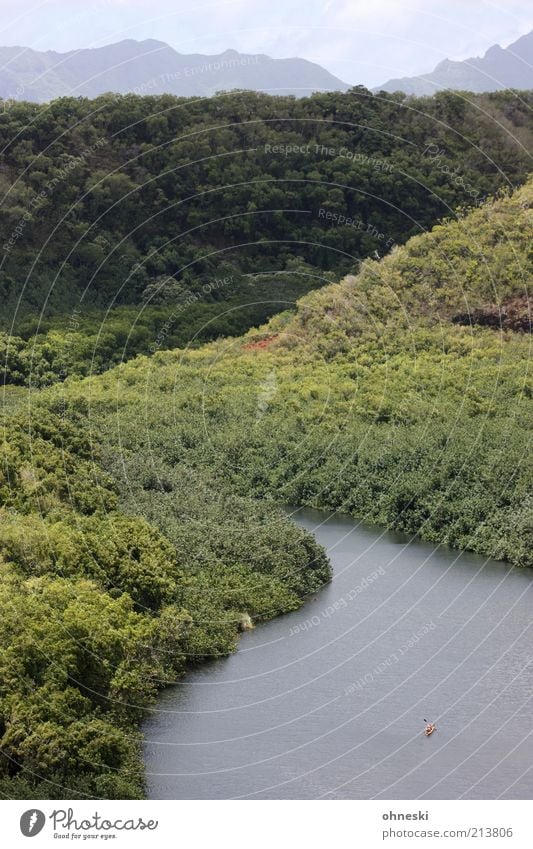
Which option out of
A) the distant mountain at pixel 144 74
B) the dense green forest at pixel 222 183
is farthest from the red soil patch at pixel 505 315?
the distant mountain at pixel 144 74

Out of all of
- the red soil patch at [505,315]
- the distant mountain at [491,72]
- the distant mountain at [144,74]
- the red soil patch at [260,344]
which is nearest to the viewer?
the red soil patch at [505,315]

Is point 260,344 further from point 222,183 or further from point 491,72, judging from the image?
point 491,72

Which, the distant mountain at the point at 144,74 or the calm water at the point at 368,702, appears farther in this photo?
the distant mountain at the point at 144,74

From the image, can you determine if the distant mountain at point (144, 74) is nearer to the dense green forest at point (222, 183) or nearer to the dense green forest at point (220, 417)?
the dense green forest at point (222, 183)

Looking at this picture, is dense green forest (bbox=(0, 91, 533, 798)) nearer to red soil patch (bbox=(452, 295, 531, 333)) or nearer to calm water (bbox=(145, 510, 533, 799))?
red soil patch (bbox=(452, 295, 531, 333))

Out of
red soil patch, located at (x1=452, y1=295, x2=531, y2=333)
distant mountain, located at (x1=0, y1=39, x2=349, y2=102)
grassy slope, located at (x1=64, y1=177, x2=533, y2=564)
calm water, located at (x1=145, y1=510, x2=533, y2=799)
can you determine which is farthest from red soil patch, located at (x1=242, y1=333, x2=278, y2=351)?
distant mountain, located at (x1=0, y1=39, x2=349, y2=102)

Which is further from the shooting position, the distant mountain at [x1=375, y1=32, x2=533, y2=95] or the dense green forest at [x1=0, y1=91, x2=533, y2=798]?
the distant mountain at [x1=375, y1=32, x2=533, y2=95]

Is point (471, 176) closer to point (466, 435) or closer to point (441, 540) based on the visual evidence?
point (466, 435)
